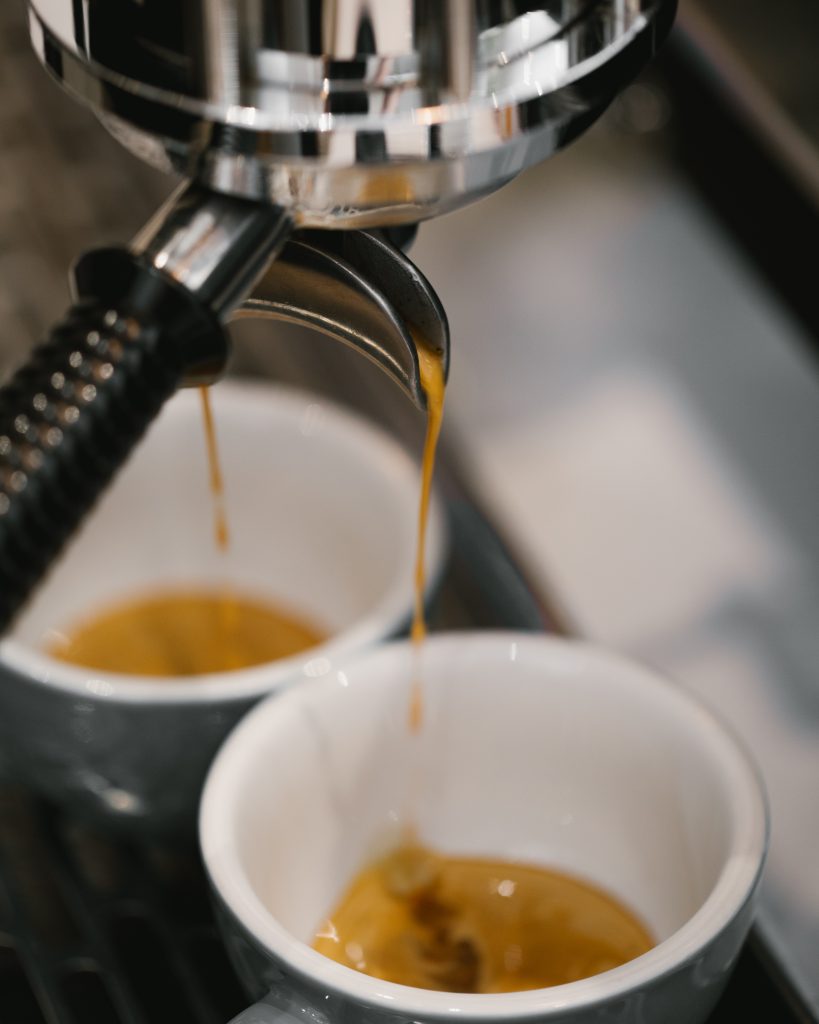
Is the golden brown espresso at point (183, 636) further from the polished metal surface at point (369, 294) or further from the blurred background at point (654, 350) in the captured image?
the polished metal surface at point (369, 294)

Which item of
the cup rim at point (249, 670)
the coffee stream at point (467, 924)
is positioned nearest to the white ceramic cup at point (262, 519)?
the cup rim at point (249, 670)

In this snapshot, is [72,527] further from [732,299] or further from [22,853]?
[732,299]

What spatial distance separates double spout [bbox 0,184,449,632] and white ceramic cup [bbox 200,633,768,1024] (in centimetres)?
15

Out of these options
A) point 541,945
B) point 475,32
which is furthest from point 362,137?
point 541,945

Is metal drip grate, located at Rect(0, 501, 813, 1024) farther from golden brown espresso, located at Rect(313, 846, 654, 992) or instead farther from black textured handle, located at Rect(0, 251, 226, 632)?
black textured handle, located at Rect(0, 251, 226, 632)

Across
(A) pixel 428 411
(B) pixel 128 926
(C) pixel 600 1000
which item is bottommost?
(B) pixel 128 926

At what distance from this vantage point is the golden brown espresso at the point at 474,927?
1.53 ft

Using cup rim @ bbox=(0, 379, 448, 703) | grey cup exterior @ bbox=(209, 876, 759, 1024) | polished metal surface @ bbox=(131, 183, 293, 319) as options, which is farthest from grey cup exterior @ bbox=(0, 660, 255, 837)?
polished metal surface @ bbox=(131, 183, 293, 319)

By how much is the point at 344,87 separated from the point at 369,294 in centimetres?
5

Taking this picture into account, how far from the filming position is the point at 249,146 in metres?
0.30

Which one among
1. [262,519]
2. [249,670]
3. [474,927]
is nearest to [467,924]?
[474,927]

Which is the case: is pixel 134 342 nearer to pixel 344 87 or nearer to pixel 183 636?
pixel 344 87

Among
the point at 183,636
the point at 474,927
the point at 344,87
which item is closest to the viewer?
the point at 344,87

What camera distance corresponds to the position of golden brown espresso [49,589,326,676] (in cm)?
61
